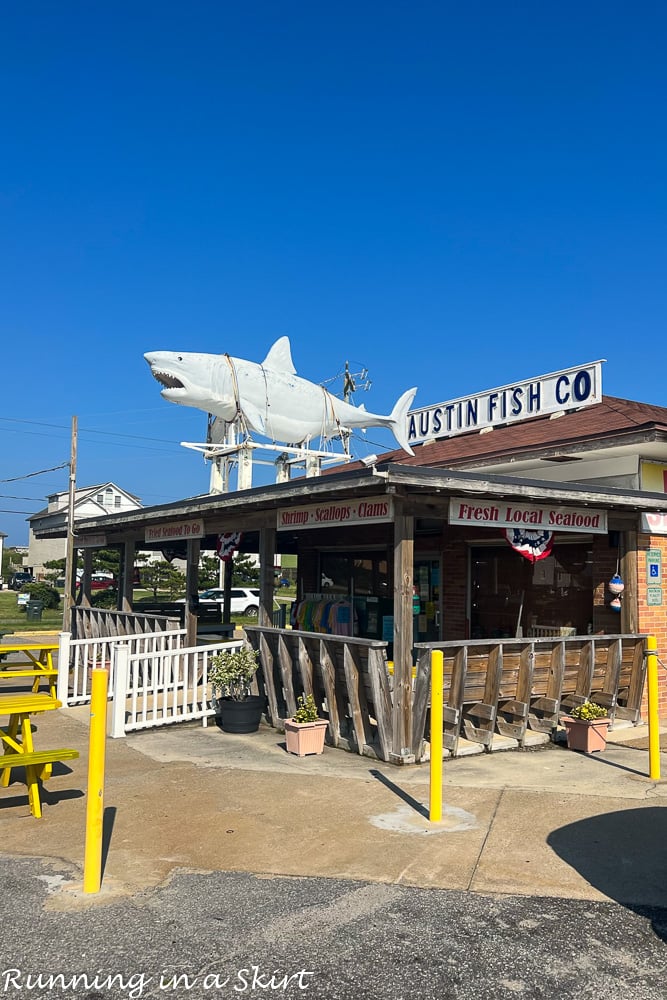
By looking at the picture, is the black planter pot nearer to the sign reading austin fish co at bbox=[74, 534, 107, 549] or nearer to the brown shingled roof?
the brown shingled roof

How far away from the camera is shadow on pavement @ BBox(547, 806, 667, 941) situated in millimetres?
4680

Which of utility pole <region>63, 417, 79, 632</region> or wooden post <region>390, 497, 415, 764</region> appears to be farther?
utility pole <region>63, 417, 79, 632</region>

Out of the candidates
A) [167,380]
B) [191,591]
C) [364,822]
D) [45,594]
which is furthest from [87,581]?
[45,594]

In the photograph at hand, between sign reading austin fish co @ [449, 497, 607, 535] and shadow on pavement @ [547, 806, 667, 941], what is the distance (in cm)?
336

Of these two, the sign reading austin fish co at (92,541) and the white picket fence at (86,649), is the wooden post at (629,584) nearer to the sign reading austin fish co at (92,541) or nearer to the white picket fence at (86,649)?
the white picket fence at (86,649)

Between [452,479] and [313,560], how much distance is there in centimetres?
898

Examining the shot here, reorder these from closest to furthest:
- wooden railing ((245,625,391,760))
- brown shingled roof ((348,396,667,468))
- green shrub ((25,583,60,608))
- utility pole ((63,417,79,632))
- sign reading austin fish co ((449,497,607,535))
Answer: wooden railing ((245,625,391,760))
sign reading austin fish co ((449,497,607,535))
brown shingled roof ((348,396,667,468))
utility pole ((63,417,79,632))
green shrub ((25,583,60,608))

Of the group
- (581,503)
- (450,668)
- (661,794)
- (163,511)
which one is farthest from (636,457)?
(163,511)

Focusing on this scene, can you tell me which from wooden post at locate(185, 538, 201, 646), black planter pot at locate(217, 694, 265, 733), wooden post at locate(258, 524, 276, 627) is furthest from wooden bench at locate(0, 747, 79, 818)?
wooden post at locate(185, 538, 201, 646)

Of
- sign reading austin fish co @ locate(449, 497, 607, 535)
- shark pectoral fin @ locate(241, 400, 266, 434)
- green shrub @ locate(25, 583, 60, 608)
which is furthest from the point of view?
green shrub @ locate(25, 583, 60, 608)

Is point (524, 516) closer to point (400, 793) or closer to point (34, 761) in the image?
point (400, 793)

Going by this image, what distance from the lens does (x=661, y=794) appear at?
269 inches

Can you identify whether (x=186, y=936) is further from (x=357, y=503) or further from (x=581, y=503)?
(x=581, y=503)

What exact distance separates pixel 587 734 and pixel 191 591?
254 inches
